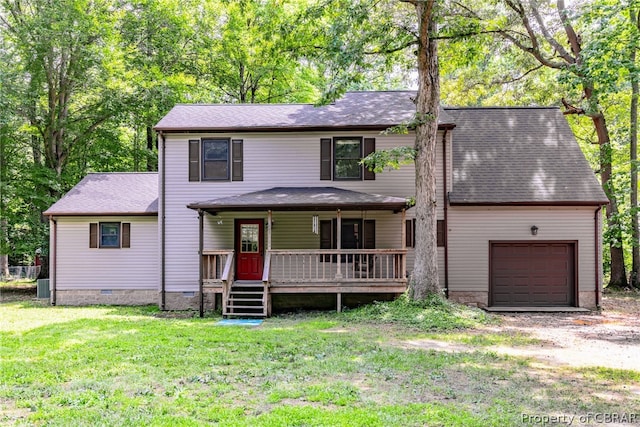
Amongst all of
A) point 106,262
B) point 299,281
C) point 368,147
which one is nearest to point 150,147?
point 106,262

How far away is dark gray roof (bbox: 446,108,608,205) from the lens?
14.1m

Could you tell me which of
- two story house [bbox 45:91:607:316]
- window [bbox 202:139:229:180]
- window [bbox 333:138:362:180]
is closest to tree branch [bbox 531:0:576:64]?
two story house [bbox 45:91:607:316]

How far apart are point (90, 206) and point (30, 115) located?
6780mm

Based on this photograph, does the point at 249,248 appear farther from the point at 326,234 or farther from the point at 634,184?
the point at 634,184

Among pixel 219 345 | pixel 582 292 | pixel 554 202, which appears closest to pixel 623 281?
pixel 582 292

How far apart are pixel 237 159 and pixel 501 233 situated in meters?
8.34

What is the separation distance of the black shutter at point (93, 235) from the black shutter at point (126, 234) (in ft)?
2.85

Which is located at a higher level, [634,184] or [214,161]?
[214,161]

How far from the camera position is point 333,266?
44.5ft

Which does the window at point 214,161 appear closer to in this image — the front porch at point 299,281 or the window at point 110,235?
the front porch at point 299,281

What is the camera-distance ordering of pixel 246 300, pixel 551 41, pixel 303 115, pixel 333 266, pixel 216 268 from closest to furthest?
pixel 246 300 → pixel 216 268 → pixel 333 266 → pixel 303 115 → pixel 551 41

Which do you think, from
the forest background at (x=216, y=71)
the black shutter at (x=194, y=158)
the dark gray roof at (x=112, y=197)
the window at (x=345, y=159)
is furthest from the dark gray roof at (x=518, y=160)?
the dark gray roof at (x=112, y=197)

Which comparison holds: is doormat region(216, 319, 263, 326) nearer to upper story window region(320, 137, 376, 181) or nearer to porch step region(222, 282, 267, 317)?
porch step region(222, 282, 267, 317)

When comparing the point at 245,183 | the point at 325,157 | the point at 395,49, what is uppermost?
the point at 395,49
